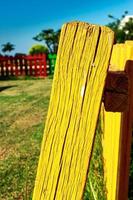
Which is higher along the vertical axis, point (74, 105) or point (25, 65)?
point (74, 105)

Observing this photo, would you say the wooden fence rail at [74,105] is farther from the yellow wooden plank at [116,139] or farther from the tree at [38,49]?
the tree at [38,49]

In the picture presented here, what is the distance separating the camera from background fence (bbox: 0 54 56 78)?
29.2m

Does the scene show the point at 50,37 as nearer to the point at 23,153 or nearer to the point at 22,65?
the point at 22,65

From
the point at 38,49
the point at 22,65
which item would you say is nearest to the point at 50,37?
the point at 38,49

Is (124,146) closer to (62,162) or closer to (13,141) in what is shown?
(62,162)

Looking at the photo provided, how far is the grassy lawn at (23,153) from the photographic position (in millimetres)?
3414

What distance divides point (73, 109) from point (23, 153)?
5.56m

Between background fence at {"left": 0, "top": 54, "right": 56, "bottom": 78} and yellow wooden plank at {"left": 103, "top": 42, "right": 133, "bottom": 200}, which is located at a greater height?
yellow wooden plank at {"left": 103, "top": 42, "right": 133, "bottom": 200}

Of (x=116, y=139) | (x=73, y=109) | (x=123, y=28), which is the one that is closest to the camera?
(x=73, y=109)

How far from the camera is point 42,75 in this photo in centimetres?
2886

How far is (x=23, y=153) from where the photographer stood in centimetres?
704

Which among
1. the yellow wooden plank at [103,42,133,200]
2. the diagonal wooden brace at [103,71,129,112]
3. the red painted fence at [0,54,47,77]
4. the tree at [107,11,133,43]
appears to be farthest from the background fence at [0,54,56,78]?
the diagonal wooden brace at [103,71,129,112]

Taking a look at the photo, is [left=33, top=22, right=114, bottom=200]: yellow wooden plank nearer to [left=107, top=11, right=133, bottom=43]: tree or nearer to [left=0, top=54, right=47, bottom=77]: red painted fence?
[left=0, top=54, right=47, bottom=77]: red painted fence

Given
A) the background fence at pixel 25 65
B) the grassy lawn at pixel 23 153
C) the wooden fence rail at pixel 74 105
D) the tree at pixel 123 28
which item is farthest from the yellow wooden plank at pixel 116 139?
the tree at pixel 123 28
